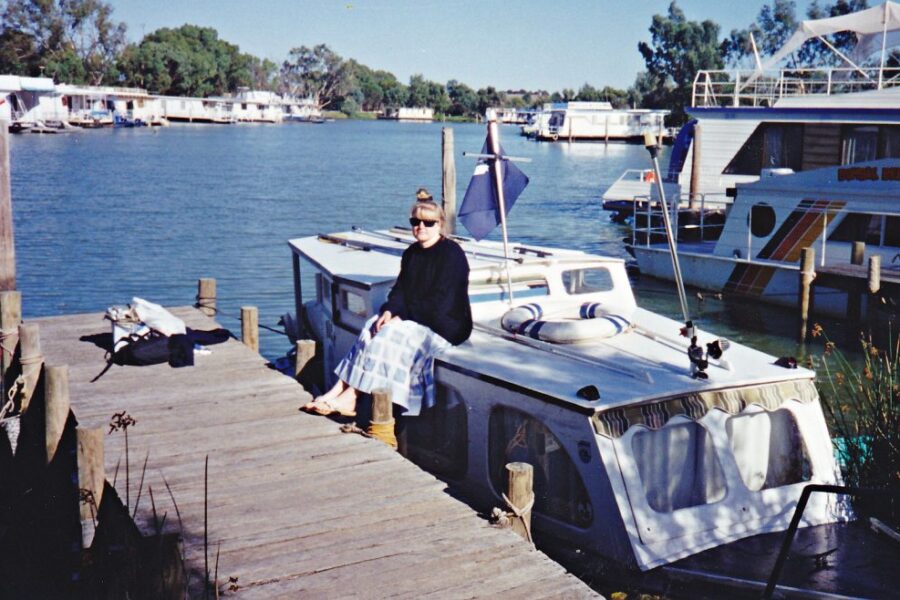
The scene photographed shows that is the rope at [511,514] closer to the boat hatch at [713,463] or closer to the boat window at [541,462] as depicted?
the boat hatch at [713,463]

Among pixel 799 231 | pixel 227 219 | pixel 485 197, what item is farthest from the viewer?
pixel 227 219

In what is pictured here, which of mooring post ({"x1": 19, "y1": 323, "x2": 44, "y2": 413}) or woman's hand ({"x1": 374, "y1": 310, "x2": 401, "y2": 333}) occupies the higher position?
woman's hand ({"x1": 374, "y1": 310, "x2": 401, "y2": 333})

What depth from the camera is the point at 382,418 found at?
888 centimetres

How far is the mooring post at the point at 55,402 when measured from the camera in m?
9.09

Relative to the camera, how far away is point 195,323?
14.3 meters

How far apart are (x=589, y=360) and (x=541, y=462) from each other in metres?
1.18

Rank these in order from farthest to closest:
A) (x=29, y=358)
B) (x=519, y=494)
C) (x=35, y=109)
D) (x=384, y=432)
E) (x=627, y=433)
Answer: (x=35, y=109), (x=29, y=358), (x=384, y=432), (x=627, y=433), (x=519, y=494)

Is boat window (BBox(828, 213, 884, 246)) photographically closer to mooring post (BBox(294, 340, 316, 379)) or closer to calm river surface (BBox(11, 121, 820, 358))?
calm river surface (BBox(11, 121, 820, 358))

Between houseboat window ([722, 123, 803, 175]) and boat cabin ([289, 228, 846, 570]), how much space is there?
1857cm

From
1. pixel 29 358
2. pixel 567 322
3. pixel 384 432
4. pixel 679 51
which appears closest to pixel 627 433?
pixel 384 432

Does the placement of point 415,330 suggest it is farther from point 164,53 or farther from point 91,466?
point 164,53

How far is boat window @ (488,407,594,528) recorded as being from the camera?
8602 mm

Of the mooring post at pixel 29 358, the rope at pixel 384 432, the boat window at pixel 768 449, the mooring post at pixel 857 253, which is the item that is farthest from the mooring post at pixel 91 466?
the mooring post at pixel 857 253

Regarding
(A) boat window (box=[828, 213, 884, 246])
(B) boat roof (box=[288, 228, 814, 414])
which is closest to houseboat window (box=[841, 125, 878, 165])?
(A) boat window (box=[828, 213, 884, 246])
